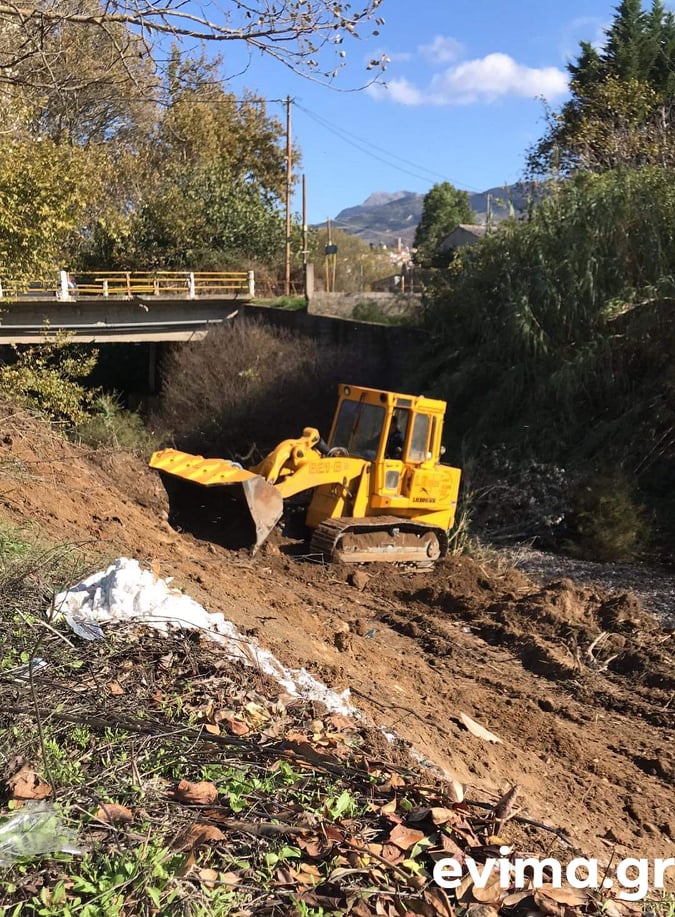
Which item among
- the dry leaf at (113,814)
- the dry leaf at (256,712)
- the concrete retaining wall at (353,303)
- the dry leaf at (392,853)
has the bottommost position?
the dry leaf at (256,712)

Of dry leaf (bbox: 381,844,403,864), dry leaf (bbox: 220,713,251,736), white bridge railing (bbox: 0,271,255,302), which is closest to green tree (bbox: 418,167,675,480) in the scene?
white bridge railing (bbox: 0,271,255,302)

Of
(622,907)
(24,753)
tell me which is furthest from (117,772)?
(622,907)

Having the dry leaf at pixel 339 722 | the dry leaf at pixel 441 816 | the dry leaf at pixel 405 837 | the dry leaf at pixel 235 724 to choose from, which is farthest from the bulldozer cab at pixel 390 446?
the dry leaf at pixel 405 837

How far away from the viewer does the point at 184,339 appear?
29875 millimetres

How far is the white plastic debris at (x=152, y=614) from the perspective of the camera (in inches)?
202

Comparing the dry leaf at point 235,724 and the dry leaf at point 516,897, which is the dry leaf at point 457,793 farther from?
the dry leaf at point 235,724

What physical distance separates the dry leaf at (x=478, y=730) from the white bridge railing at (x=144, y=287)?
2122 centimetres

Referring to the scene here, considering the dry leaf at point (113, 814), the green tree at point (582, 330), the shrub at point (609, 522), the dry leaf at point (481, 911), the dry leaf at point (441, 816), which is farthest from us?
the green tree at point (582, 330)

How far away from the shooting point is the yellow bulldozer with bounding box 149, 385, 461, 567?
11.2 m

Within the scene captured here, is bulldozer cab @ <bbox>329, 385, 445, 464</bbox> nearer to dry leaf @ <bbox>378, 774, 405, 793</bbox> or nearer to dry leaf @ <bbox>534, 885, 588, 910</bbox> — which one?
dry leaf @ <bbox>378, 774, 405, 793</bbox>

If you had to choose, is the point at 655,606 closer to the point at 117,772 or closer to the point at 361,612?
the point at 361,612

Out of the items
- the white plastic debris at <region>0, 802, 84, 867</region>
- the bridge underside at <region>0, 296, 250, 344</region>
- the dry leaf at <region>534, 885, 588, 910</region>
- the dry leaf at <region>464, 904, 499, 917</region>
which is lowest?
the dry leaf at <region>534, 885, 588, 910</region>

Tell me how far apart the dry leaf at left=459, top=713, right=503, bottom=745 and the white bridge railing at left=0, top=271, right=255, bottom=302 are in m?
21.2

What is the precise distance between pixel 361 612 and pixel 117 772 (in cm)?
619
